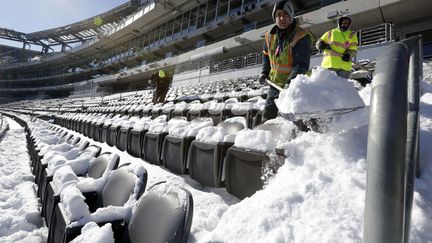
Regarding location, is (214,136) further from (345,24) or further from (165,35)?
(165,35)

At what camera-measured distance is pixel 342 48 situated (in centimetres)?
449

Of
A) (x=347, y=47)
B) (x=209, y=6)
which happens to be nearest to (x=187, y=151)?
(x=347, y=47)

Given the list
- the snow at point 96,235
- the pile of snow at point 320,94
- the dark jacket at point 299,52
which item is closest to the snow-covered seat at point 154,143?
the dark jacket at point 299,52

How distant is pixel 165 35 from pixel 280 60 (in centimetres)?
3017

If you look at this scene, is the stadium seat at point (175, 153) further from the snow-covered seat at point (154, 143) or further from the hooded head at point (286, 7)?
the hooded head at point (286, 7)

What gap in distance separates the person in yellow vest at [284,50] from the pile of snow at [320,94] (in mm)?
1291

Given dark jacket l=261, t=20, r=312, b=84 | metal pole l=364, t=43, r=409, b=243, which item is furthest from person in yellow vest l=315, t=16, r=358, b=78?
metal pole l=364, t=43, r=409, b=243

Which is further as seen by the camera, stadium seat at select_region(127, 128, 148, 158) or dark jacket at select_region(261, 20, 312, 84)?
stadium seat at select_region(127, 128, 148, 158)

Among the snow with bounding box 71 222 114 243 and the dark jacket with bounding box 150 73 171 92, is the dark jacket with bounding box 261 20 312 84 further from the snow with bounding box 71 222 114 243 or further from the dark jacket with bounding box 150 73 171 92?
the dark jacket with bounding box 150 73 171 92

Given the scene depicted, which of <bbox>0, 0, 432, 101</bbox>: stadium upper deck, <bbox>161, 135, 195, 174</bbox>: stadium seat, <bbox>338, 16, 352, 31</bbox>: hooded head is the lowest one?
<bbox>161, 135, 195, 174</bbox>: stadium seat

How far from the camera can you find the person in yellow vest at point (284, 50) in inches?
117

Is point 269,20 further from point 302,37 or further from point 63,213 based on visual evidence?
point 63,213

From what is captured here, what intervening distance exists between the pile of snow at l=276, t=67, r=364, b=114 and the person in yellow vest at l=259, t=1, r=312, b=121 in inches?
50.8

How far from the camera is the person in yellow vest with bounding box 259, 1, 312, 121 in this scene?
2.97 meters
